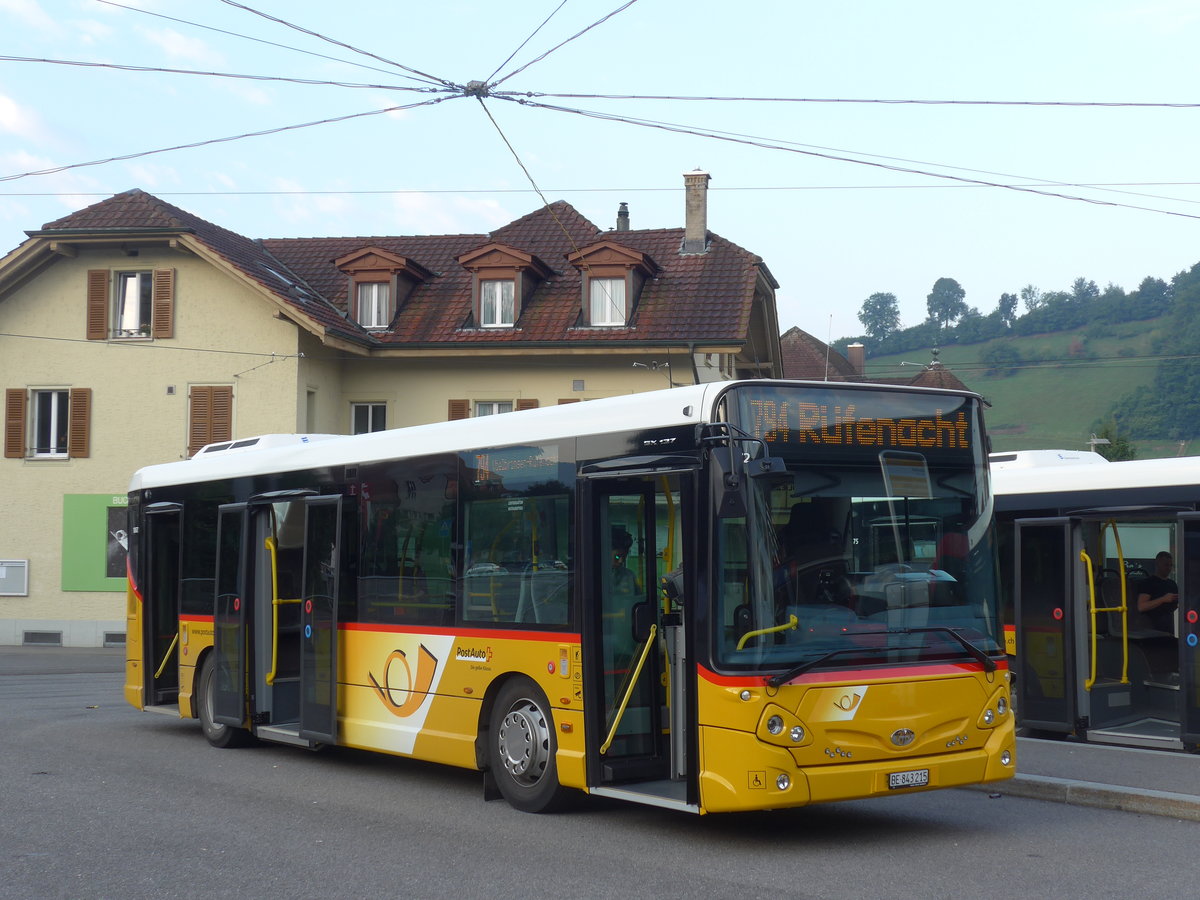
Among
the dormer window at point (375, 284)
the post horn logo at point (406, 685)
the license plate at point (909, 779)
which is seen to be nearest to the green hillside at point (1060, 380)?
the dormer window at point (375, 284)

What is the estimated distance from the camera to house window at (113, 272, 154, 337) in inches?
1292

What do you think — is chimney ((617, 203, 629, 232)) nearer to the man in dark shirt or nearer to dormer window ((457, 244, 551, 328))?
dormer window ((457, 244, 551, 328))

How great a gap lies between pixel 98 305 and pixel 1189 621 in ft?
86.9

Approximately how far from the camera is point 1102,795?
10.1 meters

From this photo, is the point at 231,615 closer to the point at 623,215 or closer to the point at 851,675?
the point at 851,675

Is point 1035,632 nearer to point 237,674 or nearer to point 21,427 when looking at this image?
point 237,674

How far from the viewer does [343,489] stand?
12.4m

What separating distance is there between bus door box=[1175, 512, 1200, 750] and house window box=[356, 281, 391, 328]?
80.6 feet

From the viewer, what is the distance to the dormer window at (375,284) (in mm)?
34406

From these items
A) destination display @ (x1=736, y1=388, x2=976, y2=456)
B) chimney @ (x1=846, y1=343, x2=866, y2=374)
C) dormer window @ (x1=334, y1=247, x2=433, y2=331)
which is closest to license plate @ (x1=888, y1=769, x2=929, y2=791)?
destination display @ (x1=736, y1=388, x2=976, y2=456)

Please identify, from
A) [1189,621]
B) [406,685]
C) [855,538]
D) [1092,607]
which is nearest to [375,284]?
[1092,607]

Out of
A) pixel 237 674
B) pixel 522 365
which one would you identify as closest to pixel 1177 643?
pixel 237 674

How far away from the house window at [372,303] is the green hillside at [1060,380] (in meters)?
61.2

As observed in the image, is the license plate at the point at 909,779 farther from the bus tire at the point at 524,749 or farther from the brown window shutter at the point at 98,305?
the brown window shutter at the point at 98,305
